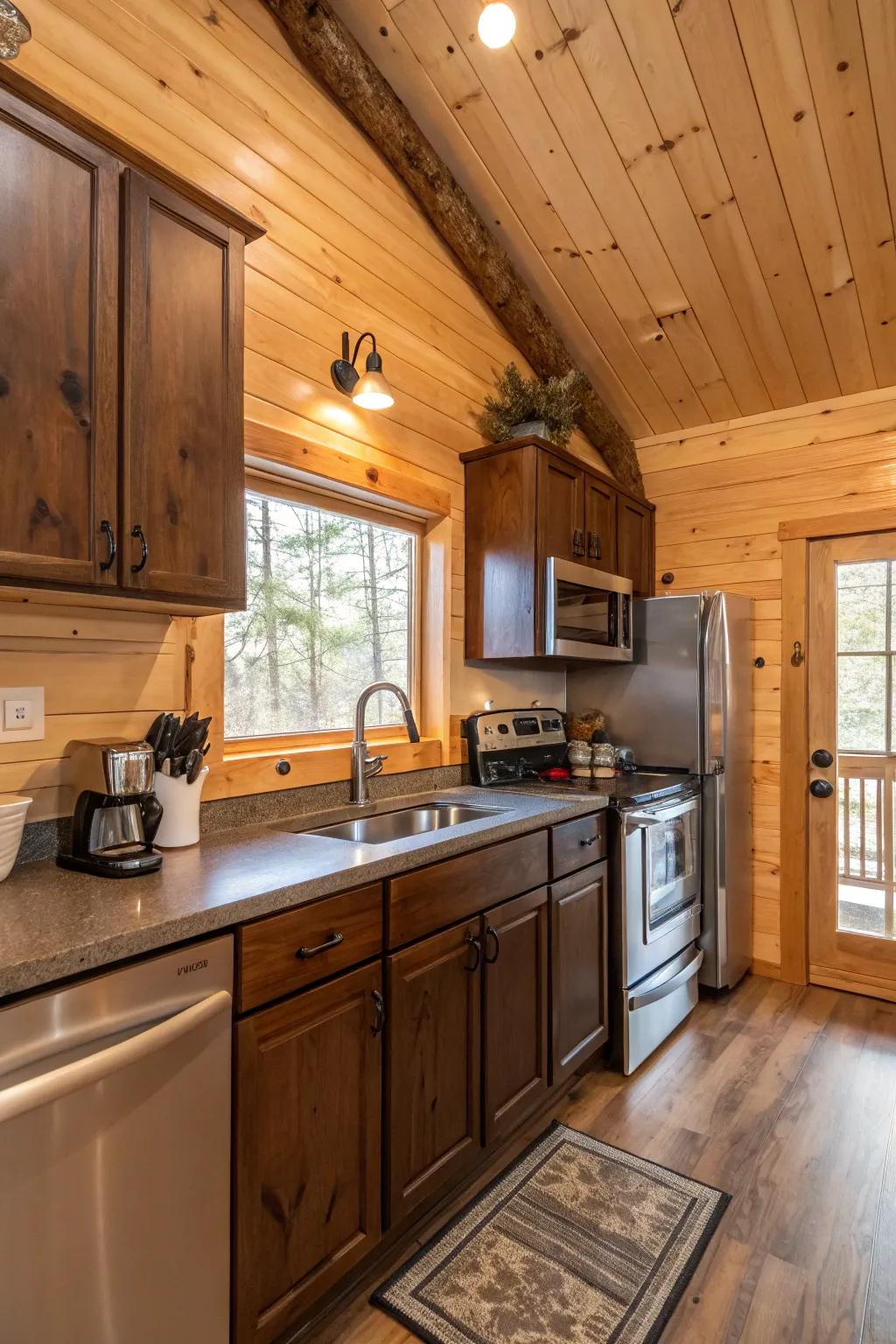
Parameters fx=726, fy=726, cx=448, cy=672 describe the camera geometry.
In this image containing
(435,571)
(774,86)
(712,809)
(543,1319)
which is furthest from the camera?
(712,809)

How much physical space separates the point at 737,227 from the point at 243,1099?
3014 mm

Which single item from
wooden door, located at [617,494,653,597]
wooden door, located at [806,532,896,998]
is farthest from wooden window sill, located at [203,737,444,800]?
wooden door, located at [806,532,896,998]

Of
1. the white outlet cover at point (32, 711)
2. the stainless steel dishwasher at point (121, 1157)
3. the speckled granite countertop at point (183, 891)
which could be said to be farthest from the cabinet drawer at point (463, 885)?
the white outlet cover at point (32, 711)

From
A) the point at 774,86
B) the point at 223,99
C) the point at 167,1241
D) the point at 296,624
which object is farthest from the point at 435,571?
the point at 167,1241

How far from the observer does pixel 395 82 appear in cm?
238

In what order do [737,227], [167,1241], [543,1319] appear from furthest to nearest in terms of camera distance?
[737,227] < [543,1319] < [167,1241]

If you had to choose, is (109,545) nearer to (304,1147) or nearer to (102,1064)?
(102,1064)

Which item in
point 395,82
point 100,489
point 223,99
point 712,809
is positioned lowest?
point 712,809

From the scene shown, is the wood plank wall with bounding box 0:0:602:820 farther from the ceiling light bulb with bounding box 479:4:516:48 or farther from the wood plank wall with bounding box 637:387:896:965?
the wood plank wall with bounding box 637:387:896:965

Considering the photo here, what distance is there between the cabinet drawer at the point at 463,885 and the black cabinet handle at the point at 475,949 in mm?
54

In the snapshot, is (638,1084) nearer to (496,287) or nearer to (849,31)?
(496,287)

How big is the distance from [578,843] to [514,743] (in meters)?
0.72

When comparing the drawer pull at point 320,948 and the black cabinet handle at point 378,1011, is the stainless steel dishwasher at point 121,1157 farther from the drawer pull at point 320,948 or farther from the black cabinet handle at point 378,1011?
the black cabinet handle at point 378,1011

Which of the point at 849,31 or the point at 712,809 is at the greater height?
the point at 849,31
